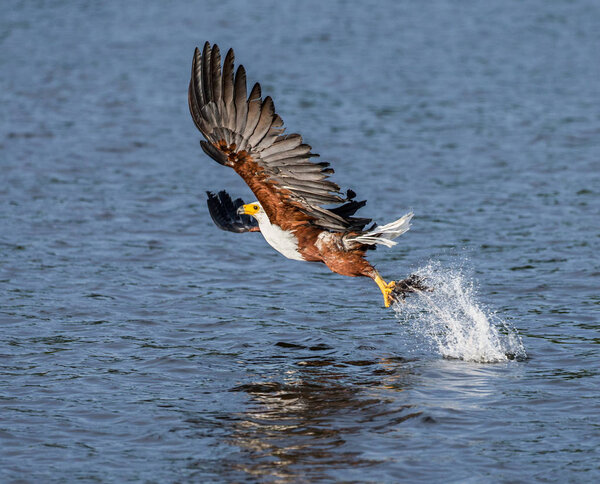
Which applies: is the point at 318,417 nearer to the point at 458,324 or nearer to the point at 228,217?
the point at 458,324

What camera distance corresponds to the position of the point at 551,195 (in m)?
13.3

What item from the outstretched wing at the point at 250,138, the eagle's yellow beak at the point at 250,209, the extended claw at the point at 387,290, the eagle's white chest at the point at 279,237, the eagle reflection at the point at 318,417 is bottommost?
the eagle reflection at the point at 318,417

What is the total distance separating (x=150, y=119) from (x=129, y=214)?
202 inches

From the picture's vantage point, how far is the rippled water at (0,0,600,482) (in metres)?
6.69

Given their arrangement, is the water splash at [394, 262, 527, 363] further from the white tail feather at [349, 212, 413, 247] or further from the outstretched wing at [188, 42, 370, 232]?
the outstretched wing at [188, 42, 370, 232]

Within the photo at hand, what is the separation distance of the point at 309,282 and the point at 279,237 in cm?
261

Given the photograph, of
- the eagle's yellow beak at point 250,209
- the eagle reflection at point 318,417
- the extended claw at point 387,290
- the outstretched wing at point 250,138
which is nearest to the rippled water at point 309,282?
the eagle reflection at point 318,417

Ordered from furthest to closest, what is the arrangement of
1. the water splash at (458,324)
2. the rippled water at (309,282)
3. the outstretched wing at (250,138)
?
1. the water splash at (458,324)
2. the outstretched wing at (250,138)
3. the rippled water at (309,282)

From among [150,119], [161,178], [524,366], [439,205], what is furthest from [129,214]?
[524,366]

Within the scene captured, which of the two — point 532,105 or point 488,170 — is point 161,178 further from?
point 532,105

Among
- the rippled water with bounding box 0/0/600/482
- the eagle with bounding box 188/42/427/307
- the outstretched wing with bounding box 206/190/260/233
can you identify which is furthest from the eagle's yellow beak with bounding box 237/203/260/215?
the rippled water with bounding box 0/0/600/482

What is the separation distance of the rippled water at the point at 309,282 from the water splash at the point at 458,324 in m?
0.03

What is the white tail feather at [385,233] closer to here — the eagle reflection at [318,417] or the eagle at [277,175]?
the eagle at [277,175]

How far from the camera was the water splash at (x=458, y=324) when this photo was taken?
8375 mm
